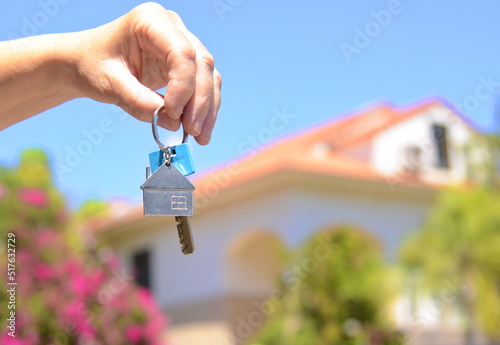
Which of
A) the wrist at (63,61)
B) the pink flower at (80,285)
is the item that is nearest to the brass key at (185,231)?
the wrist at (63,61)

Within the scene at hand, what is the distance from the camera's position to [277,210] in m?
13.4

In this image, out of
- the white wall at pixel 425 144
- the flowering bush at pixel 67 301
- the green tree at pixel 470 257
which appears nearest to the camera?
the flowering bush at pixel 67 301

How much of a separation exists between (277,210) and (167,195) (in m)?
12.0

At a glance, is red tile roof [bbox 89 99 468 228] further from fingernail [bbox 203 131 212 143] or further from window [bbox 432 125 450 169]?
fingernail [bbox 203 131 212 143]

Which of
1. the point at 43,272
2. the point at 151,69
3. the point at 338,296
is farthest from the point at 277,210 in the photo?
the point at 151,69

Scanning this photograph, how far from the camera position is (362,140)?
15828 mm

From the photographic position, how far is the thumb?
1510mm

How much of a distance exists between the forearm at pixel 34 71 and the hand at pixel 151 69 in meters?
0.04

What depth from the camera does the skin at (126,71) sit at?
1.48 m

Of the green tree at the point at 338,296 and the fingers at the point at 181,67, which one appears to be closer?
the fingers at the point at 181,67

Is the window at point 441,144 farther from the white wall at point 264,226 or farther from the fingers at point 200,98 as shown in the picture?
the fingers at point 200,98

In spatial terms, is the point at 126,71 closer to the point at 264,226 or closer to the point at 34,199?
the point at 34,199

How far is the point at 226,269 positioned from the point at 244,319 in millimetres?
1136

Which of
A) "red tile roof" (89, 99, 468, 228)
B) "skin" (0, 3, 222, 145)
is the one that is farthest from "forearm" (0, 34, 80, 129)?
"red tile roof" (89, 99, 468, 228)
